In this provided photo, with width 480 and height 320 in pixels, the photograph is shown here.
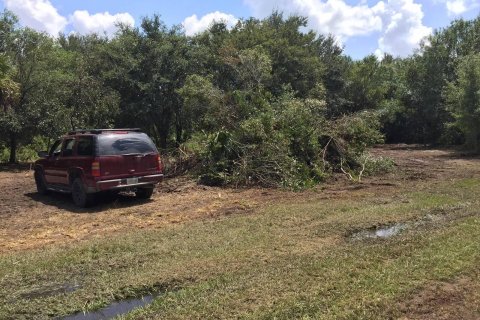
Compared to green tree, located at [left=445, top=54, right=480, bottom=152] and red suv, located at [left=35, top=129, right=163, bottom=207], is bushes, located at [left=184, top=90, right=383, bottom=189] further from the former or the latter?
green tree, located at [left=445, top=54, right=480, bottom=152]

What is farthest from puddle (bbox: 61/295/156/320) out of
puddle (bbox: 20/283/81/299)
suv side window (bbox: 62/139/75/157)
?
suv side window (bbox: 62/139/75/157)

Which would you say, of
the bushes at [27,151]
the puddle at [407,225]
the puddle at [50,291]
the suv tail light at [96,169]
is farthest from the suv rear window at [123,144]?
the bushes at [27,151]

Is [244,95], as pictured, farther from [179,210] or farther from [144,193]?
[179,210]

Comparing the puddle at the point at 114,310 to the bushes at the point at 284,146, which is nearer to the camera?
the puddle at the point at 114,310

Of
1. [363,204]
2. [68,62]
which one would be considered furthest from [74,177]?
[68,62]

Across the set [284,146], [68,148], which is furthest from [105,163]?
[284,146]

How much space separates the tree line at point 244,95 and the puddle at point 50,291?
8229 mm

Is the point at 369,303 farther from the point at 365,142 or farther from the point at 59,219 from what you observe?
the point at 365,142

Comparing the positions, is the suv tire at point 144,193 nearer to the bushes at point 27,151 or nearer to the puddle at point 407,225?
the puddle at point 407,225

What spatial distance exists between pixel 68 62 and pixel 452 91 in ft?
72.0

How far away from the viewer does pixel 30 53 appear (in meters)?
23.8

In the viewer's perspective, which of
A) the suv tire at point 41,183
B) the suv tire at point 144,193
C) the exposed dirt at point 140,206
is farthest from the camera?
the suv tire at point 41,183

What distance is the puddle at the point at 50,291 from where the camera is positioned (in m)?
5.66

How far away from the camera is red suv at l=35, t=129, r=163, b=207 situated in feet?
36.3
